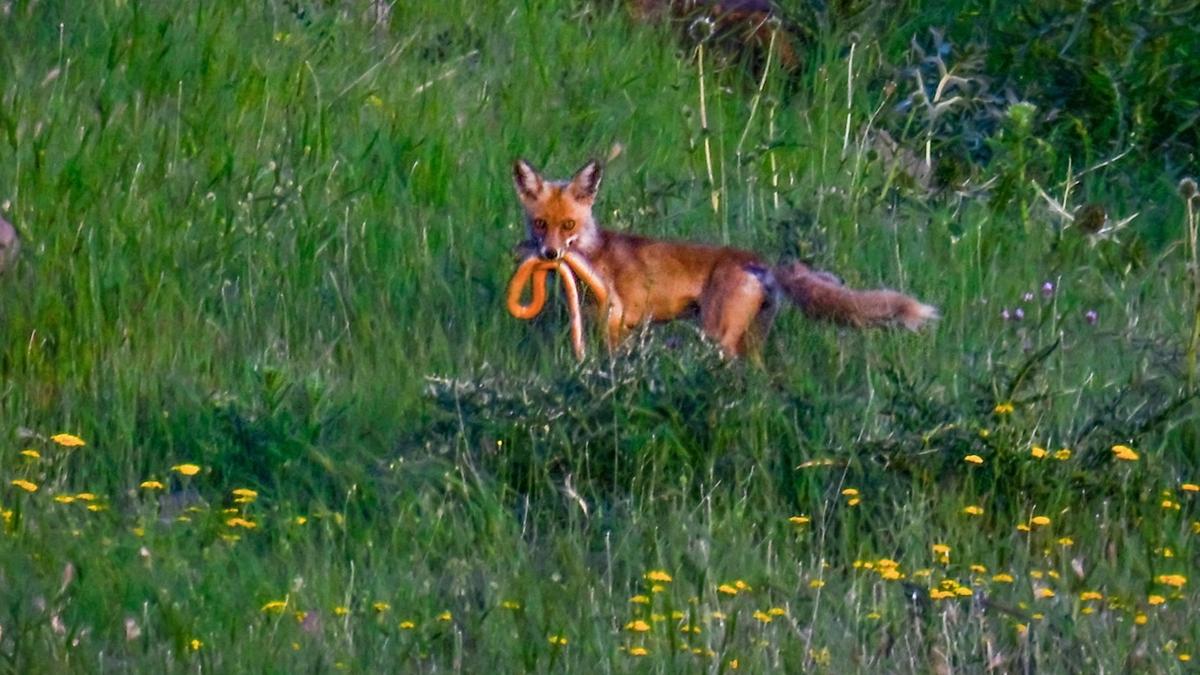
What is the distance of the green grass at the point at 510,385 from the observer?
4.55 meters

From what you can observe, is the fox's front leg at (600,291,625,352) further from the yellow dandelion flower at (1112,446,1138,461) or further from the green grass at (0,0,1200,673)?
the yellow dandelion flower at (1112,446,1138,461)

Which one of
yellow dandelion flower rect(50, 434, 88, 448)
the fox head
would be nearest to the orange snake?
the fox head

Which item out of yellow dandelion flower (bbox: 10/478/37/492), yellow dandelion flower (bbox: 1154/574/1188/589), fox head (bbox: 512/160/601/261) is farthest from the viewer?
fox head (bbox: 512/160/601/261)

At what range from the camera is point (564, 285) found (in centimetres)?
688

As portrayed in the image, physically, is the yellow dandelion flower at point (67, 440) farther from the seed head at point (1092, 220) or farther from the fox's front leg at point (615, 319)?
the seed head at point (1092, 220)

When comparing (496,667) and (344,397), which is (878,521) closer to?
(496,667)

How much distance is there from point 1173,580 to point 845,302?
2.19 meters

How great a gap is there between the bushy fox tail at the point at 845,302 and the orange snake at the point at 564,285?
69 cm

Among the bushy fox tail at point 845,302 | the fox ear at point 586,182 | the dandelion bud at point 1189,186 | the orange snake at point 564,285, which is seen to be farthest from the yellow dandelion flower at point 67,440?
the dandelion bud at point 1189,186

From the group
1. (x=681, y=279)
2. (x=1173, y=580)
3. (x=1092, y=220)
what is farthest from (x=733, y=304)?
(x=1173, y=580)

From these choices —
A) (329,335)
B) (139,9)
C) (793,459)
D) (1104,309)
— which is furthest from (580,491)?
(139,9)

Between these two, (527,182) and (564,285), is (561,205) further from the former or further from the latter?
(564,285)

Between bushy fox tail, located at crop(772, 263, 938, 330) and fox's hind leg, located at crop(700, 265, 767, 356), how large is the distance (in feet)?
0.43

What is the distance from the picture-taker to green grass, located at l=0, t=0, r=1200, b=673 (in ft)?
14.9
